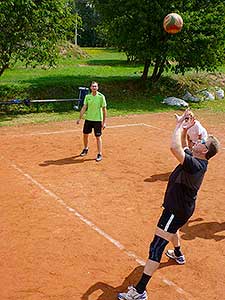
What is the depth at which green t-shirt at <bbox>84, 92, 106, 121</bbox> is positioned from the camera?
11094 mm

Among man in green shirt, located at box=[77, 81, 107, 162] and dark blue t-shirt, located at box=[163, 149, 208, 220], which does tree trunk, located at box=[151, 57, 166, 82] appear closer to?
man in green shirt, located at box=[77, 81, 107, 162]

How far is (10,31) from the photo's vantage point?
1688cm

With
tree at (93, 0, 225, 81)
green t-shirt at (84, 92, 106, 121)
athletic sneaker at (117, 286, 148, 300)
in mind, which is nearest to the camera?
athletic sneaker at (117, 286, 148, 300)

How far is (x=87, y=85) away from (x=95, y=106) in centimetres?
1137

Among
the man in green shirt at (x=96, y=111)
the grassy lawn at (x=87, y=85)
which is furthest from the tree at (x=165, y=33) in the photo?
the man in green shirt at (x=96, y=111)

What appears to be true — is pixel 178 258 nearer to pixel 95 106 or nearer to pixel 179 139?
pixel 179 139

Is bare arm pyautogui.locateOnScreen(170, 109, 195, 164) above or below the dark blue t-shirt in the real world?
above

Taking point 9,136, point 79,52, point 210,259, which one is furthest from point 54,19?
point 79,52

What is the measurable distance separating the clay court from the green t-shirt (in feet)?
3.77

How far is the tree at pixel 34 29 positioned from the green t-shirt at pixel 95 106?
276 inches

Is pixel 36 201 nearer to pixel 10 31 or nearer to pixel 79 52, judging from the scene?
pixel 10 31

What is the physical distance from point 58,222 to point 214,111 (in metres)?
14.7

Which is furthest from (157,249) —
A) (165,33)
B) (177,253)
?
(165,33)

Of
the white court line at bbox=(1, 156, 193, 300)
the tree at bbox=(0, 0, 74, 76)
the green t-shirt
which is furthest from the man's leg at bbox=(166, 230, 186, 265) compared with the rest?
the tree at bbox=(0, 0, 74, 76)
